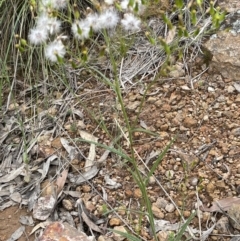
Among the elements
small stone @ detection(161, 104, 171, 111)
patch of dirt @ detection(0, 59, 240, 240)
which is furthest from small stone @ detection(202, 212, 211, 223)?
small stone @ detection(161, 104, 171, 111)

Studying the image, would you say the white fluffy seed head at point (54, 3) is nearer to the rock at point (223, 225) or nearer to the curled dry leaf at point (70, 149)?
the curled dry leaf at point (70, 149)

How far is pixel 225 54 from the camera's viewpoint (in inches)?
102

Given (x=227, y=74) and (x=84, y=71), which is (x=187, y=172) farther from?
(x=84, y=71)

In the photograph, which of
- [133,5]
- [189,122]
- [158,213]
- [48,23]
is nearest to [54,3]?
[48,23]

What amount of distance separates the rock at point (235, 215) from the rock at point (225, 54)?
0.82 m

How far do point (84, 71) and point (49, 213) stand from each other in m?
0.89

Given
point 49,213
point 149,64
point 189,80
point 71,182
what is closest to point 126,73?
point 149,64

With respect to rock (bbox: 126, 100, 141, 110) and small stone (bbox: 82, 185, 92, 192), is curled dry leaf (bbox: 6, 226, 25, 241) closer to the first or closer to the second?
small stone (bbox: 82, 185, 92, 192)

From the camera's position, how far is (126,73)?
2.67 metres

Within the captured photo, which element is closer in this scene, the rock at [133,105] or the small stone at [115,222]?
the small stone at [115,222]

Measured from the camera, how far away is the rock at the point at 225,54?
2543mm

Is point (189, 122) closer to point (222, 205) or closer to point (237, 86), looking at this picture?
point (237, 86)

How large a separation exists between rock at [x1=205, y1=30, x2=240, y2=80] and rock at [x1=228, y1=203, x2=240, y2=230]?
0.82 meters

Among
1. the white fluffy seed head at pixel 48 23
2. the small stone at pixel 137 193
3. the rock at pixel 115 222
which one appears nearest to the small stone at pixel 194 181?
the small stone at pixel 137 193
